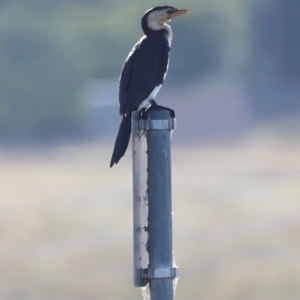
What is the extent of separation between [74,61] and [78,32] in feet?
3.74

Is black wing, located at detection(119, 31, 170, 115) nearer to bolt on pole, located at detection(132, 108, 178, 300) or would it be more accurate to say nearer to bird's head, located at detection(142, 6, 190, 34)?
bird's head, located at detection(142, 6, 190, 34)

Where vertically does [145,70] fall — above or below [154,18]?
below

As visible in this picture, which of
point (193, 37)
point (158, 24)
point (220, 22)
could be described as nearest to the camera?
point (158, 24)

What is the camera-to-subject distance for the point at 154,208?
271 cm

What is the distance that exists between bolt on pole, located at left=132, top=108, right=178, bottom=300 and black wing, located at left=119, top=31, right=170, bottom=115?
3.11 feet

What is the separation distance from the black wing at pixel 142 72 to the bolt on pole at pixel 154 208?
95cm

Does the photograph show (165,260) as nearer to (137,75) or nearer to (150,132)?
(150,132)

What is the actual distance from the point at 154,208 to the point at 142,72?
122 cm

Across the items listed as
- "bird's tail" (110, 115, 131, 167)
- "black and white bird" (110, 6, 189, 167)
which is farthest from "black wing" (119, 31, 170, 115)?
"bird's tail" (110, 115, 131, 167)

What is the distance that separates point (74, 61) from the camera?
13.6 m

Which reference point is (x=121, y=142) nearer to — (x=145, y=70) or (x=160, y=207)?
(x=145, y=70)

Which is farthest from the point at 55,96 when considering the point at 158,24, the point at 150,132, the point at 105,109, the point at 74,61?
the point at 150,132

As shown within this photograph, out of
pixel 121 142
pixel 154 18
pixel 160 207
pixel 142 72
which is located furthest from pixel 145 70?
pixel 160 207

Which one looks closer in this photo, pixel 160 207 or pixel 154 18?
pixel 160 207
